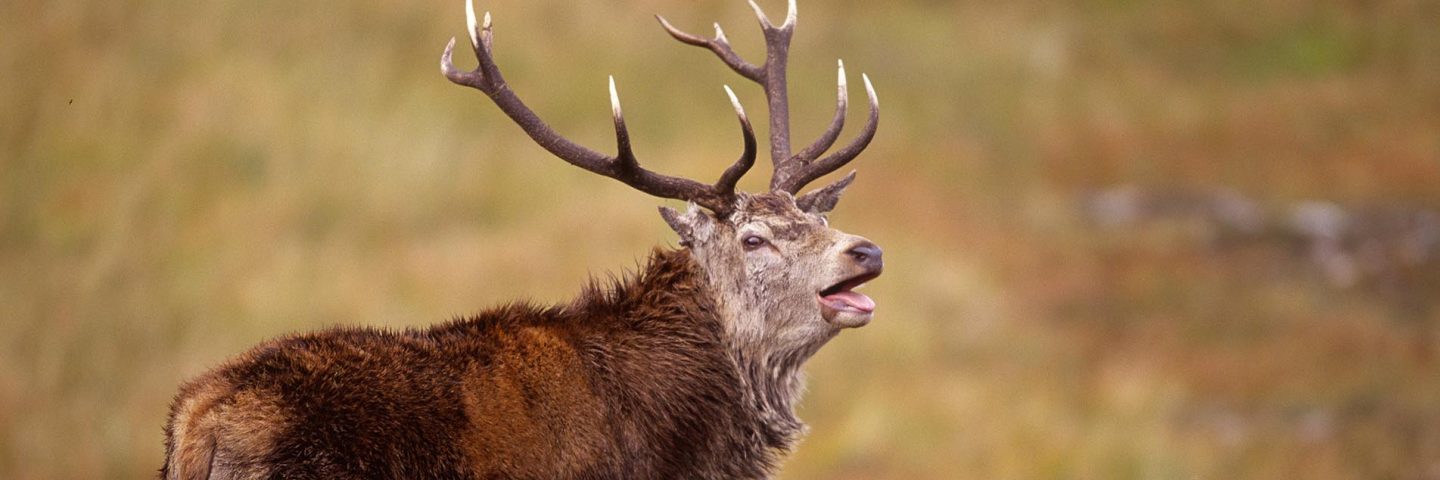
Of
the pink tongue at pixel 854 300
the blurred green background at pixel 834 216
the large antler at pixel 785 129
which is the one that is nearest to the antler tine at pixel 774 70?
the large antler at pixel 785 129

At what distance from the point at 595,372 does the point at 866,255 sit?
141 centimetres

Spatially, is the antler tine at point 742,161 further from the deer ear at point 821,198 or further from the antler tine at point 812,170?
the antler tine at point 812,170

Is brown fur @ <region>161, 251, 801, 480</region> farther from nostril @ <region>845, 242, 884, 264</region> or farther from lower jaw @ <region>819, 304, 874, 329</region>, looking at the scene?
nostril @ <region>845, 242, 884, 264</region>

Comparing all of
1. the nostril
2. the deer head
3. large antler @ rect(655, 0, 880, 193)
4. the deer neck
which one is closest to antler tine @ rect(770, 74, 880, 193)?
large antler @ rect(655, 0, 880, 193)

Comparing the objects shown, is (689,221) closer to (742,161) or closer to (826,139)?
(742,161)

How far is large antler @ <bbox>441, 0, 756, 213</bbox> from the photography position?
8.57 m

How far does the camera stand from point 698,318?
851 centimetres

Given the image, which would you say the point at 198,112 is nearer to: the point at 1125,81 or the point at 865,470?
the point at 865,470

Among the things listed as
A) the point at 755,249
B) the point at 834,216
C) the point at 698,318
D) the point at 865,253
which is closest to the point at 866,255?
the point at 865,253

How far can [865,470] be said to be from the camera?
17.4 meters

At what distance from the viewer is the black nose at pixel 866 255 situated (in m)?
8.22

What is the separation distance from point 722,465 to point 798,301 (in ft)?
2.89

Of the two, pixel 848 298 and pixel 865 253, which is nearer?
pixel 865 253

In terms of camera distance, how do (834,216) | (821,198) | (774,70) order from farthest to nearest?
1. (834,216)
2. (774,70)
3. (821,198)
